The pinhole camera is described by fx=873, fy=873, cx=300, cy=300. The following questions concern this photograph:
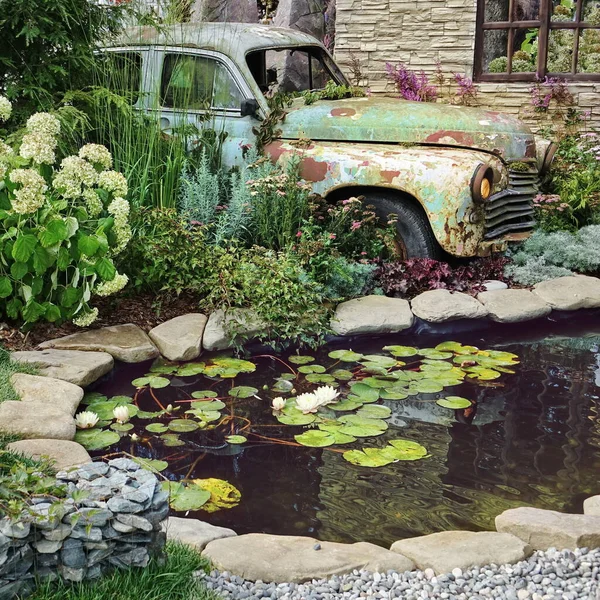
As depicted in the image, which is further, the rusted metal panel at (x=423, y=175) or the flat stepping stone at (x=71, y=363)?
the rusted metal panel at (x=423, y=175)

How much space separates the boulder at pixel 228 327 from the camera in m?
5.30

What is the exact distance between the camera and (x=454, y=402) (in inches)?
184

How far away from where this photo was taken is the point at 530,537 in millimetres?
3158

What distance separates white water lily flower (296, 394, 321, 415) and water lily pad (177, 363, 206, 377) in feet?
2.76

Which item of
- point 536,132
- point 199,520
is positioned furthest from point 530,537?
point 536,132

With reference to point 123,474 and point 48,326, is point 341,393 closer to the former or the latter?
point 48,326

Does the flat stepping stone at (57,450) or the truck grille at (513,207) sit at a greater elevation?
the truck grille at (513,207)

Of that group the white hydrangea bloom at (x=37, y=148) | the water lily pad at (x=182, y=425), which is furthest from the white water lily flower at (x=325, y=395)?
the white hydrangea bloom at (x=37, y=148)

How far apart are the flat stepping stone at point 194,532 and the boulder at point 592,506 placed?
1.38m

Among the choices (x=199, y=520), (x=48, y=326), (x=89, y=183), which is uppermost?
(x=89, y=183)

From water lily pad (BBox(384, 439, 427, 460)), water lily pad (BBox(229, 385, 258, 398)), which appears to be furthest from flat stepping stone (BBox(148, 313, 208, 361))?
water lily pad (BBox(384, 439, 427, 460))

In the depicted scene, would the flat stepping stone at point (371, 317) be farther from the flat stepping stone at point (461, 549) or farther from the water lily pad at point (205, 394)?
the flat stepping stone at point (461, 549)

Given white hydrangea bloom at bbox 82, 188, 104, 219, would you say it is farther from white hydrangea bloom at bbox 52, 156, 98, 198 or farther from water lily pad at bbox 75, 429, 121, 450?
water lily pad at bbox 75, 429, 121, 450

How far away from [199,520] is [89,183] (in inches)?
90.3
